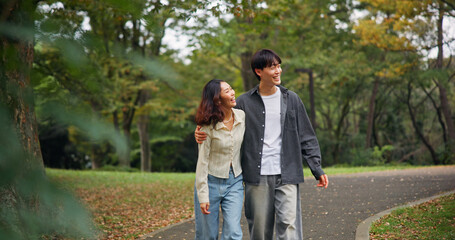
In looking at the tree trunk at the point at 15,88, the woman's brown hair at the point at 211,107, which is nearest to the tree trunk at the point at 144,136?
the woman's brown hair at the point at 211,107

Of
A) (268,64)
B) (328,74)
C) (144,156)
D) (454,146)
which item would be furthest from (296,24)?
(268,64)

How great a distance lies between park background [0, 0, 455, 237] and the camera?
0.64 metres

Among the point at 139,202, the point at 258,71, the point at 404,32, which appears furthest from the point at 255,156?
the point at 404,32

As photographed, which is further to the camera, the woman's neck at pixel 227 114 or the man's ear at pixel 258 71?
the man's ear at pixel 258 71

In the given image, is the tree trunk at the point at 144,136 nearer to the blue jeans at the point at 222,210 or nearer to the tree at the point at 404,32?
the tree at the point at 404,32

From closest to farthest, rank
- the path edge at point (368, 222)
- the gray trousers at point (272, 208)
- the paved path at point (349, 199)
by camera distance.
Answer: the gray trousers at point (272, 208)
the path edge at point (368, 222)
the paved path at point (349, 199)

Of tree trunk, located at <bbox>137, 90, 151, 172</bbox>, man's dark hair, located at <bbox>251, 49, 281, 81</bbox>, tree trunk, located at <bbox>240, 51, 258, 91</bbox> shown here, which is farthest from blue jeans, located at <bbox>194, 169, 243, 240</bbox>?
tree trunk, located at <bbox>137, 90, 151, 172</bbox>

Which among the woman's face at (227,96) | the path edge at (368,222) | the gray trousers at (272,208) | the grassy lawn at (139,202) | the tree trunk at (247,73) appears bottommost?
the grassy lawn at (139,202)

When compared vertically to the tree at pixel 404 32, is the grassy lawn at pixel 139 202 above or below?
below

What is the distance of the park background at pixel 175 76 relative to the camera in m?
0.64

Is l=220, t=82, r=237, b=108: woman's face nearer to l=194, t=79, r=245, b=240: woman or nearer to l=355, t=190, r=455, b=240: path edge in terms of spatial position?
l=194, t=79, r=245, b=240: woman

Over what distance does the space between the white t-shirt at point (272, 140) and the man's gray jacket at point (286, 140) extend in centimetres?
4

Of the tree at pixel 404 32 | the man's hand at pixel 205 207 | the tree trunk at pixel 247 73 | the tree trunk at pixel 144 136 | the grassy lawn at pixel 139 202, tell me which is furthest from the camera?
the tree trunk at pixel 144 136

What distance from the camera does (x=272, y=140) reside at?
4.18m
